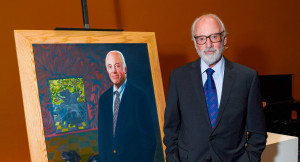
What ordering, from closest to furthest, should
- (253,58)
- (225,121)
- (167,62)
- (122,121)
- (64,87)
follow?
(225,121) → (64,87) → (122,121) → (167,62) → (253,58)

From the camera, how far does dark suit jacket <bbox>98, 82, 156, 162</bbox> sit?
1660mm

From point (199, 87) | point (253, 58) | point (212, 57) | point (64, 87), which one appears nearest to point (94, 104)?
point (64, 87)

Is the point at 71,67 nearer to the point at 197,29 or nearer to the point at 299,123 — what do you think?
the point at 197,29

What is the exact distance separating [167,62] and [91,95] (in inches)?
77.0

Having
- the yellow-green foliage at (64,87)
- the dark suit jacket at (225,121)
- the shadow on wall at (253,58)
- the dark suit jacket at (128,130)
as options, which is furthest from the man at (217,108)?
the shadow on wall at (253,58)

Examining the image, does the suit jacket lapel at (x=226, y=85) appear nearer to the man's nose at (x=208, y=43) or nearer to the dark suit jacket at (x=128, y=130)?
the man's nose at (x=208, y=43)

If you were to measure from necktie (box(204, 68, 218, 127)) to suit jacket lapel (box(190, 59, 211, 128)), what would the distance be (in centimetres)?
3

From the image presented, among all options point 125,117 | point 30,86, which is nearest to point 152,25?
point 125,117

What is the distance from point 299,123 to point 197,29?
383 cm

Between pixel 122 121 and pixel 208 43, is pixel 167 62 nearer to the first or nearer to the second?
pixel 122 121

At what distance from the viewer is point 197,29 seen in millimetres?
1518

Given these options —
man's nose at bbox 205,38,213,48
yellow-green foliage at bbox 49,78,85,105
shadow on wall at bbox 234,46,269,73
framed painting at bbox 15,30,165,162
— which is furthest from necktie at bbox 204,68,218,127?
shadow on wall at bbox 234,46,269,73

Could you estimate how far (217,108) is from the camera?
1500mm

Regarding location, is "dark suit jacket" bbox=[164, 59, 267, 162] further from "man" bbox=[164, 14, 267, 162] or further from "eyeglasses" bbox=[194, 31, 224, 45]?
"eyeglasses" bbox=[194, 31, 224, 45]
